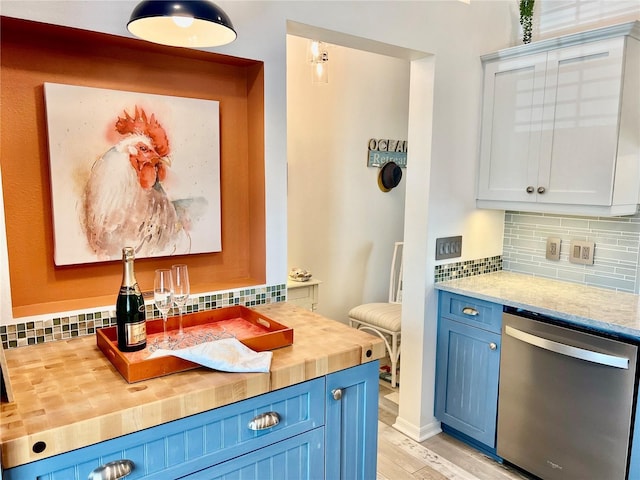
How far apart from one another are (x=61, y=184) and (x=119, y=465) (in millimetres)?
932

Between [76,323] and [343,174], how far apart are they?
254cm

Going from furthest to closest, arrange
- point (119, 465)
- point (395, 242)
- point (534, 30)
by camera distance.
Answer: point (395, 242) < point (534, 30) < point (119, 465)

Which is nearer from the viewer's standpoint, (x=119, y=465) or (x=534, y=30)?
(x=119, y=465)

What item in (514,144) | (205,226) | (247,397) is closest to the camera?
(247,397)

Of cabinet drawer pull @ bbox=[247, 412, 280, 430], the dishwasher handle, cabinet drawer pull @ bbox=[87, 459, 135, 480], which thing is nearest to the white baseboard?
the dishwasher handle

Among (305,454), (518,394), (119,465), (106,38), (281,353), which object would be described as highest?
(106,38)

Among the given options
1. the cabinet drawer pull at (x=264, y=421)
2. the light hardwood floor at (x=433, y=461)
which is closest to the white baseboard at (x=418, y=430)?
the light hardwood floor at (x=433, y=461)

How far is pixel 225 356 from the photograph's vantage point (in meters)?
1.32

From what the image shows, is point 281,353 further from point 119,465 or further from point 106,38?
point 106,38

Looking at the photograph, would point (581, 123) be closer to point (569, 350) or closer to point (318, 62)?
point (569, 350)

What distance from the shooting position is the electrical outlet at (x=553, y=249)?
2.64 m

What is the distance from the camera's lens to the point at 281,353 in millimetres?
1449

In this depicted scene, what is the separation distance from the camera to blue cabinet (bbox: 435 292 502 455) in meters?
2.37

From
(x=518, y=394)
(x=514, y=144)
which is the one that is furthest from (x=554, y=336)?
(x=514, y=144)
